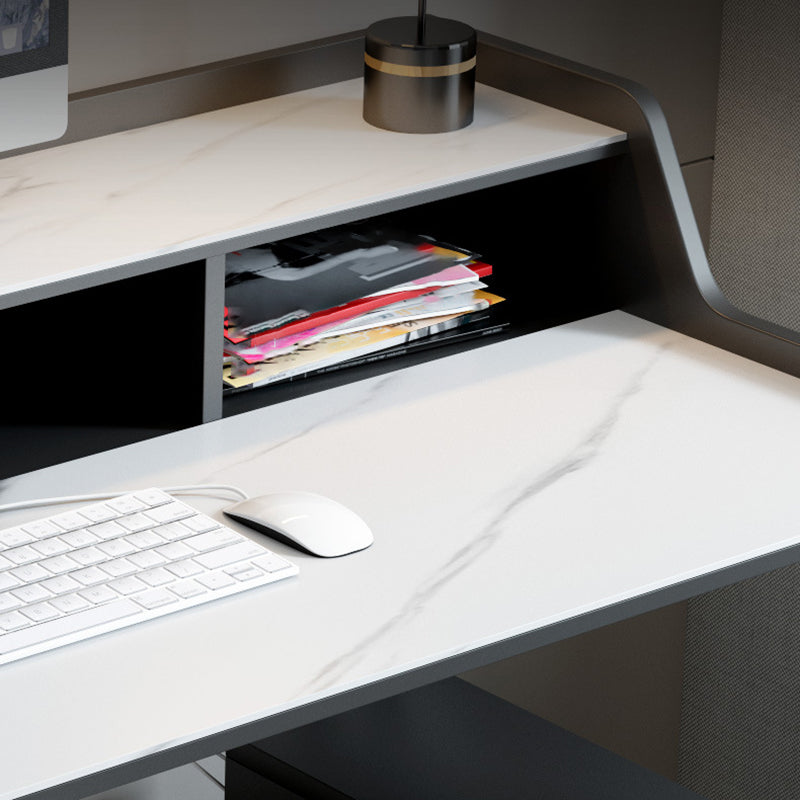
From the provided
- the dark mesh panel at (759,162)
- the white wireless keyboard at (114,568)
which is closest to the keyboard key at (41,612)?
the white wireless keyboard at (114,568)

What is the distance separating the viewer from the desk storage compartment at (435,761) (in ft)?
5.57

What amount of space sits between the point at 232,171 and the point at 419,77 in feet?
0.73

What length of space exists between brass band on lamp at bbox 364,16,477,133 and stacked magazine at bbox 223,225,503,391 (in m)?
0.13

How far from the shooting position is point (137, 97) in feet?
5.38

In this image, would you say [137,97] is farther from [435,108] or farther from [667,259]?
[667,259]

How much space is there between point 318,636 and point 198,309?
1.34 feet

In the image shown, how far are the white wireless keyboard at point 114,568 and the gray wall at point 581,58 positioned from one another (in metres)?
0.62

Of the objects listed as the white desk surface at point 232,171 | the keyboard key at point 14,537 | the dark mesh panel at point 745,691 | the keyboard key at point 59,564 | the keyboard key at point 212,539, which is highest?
the white desk surface at point 232,171

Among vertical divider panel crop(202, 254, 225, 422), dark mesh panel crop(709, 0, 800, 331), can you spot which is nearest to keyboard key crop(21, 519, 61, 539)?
vertical divider panel crop(202, 254, 225, 422)

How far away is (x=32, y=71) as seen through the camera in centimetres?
134


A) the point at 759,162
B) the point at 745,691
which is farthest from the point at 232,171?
the point at 745,691

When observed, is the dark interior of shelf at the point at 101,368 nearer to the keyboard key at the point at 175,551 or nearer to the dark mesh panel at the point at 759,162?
the keyboard key at the point at 175,551

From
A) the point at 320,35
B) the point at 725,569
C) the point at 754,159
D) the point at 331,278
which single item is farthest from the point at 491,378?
the point at 754,159

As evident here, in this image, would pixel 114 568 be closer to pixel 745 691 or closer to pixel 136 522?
pixel 136 522
